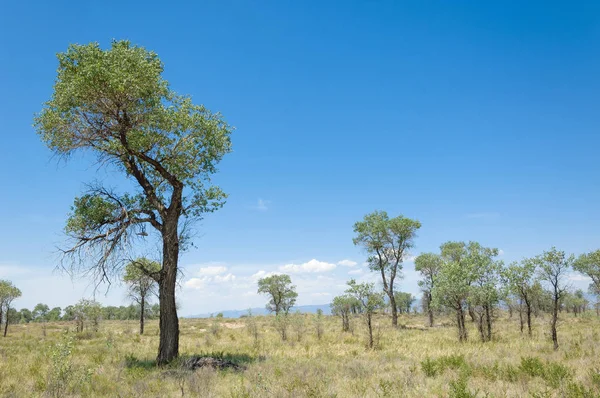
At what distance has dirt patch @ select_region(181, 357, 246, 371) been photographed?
1430cm

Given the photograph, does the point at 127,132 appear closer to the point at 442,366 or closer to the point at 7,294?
the point at 442,366

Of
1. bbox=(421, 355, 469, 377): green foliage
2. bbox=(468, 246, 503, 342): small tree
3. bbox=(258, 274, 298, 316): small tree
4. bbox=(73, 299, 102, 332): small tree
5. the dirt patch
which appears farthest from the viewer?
bbox=(258, 274, 298, 316): small tree

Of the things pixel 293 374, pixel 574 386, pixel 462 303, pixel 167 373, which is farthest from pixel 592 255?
pixel 167 373

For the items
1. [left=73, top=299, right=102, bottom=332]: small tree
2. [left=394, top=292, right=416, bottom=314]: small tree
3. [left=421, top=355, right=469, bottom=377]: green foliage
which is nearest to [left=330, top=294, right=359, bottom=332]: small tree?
[left=421, top=355, right=469, bottom=377]: green foliage

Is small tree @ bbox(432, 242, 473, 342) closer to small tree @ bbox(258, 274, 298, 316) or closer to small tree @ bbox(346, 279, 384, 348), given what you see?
small tree @ bbox(346, 279, 384, 348)

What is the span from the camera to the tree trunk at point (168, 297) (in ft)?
51.8

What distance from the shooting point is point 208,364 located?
48.2ft

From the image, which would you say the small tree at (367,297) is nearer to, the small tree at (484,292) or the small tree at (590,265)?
the small tree at (484,292)

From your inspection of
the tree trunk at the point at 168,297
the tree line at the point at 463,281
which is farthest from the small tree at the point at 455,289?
the tree trunk at the point at 168,297

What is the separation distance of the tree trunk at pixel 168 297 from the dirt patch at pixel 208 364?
4.00ft

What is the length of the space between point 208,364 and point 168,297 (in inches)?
138

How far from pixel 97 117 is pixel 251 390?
13146 millimetres

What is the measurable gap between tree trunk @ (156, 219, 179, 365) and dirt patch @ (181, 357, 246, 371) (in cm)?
122

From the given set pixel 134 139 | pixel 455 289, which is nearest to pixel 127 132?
pixel 134 139
